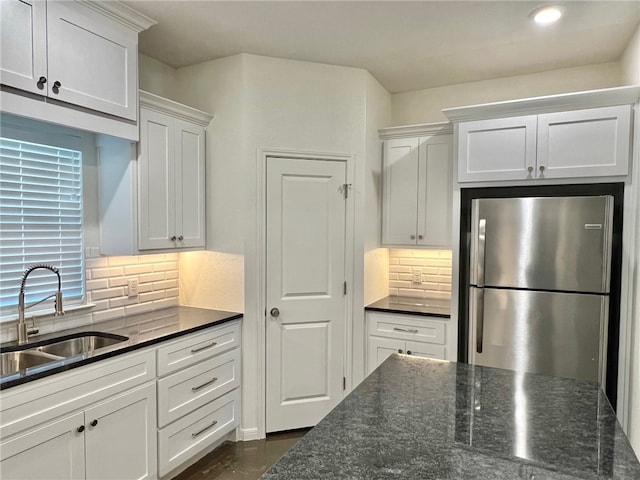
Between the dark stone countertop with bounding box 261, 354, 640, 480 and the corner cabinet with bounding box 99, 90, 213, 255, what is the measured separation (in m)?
1.66

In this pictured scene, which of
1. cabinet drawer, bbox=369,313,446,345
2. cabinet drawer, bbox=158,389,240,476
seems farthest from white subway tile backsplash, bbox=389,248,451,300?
cabinet drawer, bbox=158,389,240,476

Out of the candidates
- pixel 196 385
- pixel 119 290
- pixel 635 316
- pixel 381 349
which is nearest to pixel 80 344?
pixel 119 290

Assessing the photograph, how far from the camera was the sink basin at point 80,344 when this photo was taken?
85.4 inches

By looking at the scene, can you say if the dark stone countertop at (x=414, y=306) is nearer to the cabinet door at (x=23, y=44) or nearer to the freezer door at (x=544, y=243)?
the freezer door at (x=544, y=243)

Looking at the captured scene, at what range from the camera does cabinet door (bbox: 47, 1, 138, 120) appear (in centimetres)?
191

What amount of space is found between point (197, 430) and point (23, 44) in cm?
221

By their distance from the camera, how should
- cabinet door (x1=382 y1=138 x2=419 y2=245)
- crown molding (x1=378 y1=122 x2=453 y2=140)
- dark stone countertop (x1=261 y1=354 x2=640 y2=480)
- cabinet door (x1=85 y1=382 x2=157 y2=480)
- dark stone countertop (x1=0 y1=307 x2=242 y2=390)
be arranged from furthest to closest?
cabinet door (x1=382 y1=138 x2=419 y2=245), crown molding (x1=378 y1=122 x2=453 y2=140), cabinet door (x1=85 y1=382 x2=157 y2=480), dark stone countertop (x1=0 y1=307 x2=242 y2=390), dark stone countertop (x1=261 y1=354 x2=640 y2=480)

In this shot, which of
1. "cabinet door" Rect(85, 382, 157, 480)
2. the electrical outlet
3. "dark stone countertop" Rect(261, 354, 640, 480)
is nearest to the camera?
"dark stone countertop" Rect(261, 354, 640, 480)

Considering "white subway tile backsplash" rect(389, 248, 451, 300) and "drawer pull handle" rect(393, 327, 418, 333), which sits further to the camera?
"white subway tile backsplash" rect(389, 248, 451, 300)

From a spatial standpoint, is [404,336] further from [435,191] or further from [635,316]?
[635,316]

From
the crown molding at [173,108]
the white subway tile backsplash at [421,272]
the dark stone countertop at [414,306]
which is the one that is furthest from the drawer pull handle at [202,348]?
the white subway tile backsplash at [421,272]

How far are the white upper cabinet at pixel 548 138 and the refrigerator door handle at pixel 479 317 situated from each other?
2.52 ft

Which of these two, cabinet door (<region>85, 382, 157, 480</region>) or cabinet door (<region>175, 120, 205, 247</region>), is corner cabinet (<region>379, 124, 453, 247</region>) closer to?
cabinet door (<region>175, 120, 205, 247</region>)

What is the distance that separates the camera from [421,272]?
139 inches
